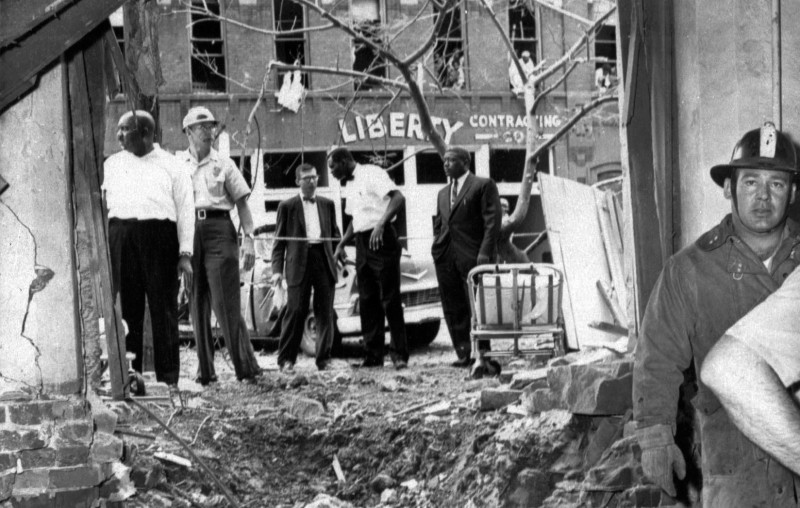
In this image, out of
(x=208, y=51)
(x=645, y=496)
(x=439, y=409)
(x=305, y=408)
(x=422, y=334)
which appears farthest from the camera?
(x=208, y=51)

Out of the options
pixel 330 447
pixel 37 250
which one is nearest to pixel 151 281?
pixel 330 447

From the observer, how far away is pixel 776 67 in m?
5.10

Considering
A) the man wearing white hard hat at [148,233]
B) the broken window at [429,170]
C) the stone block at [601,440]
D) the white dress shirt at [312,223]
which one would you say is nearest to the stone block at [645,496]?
the stone block at [601,440]

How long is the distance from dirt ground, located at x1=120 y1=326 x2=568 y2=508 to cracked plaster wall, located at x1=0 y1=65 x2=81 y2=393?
69cm

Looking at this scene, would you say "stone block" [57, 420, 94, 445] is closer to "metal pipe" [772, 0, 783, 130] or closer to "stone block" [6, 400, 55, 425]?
"stone block" [6, 400, 55, 425]

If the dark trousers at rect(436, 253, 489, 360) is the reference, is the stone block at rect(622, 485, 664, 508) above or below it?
below

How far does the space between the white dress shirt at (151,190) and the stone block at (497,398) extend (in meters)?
2.40

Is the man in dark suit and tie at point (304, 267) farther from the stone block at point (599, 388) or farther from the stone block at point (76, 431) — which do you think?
the stone block at point (76, 431)

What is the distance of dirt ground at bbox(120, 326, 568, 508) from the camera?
634 cm

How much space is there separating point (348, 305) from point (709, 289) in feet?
27.5

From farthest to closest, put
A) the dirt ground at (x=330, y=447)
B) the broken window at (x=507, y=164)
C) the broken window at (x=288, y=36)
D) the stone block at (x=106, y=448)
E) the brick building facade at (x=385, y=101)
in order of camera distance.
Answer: the broken window at (x=507, y=164) < the broken window at (x=288, y=36) < the brick building facade at (x=385, y=101) < the dirt ground at (x=330, y=447) < the stone block at (x=106, y=448)

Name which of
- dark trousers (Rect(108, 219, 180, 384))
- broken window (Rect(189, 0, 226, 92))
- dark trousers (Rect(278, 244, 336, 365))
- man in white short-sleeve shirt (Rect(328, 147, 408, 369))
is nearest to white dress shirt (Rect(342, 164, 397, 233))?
man in white short-sleeve shirt (Rect(328, 147, 408, 369))

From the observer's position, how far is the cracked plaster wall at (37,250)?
5277 mm

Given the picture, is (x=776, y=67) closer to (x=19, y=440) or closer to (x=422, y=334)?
(x=19, y=440)
